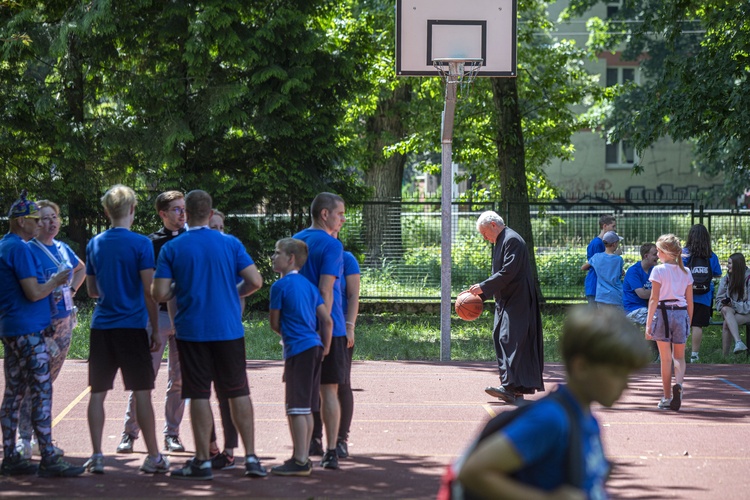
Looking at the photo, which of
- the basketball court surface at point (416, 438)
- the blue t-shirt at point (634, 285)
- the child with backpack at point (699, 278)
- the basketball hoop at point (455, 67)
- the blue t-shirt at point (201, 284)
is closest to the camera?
the blue t-shirt at point (201, 284)

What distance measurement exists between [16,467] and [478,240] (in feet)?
45.2

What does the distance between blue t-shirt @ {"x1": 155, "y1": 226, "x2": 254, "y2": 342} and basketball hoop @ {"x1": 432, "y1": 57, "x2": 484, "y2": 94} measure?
7.71 meters

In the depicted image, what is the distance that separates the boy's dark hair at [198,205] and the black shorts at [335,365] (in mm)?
1350

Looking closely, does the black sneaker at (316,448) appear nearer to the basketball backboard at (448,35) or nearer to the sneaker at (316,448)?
the sneaker at (316,448)

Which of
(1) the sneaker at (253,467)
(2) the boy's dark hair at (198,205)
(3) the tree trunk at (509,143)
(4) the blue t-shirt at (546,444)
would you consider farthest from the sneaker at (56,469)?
(3) the tree trunk at (509,143)

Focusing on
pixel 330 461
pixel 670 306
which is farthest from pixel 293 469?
pixel 670 306

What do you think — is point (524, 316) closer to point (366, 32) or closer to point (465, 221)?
point (465, 221)

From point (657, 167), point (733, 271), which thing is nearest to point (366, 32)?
point (733, 271)

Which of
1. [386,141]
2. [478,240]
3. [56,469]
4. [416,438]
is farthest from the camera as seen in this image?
[386,141]

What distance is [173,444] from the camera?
7.50m

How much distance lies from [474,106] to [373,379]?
43.3 feet

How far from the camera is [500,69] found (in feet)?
47.1

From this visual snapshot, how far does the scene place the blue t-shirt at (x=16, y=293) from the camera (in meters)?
6.68

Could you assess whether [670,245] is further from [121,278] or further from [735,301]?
[735,301]
